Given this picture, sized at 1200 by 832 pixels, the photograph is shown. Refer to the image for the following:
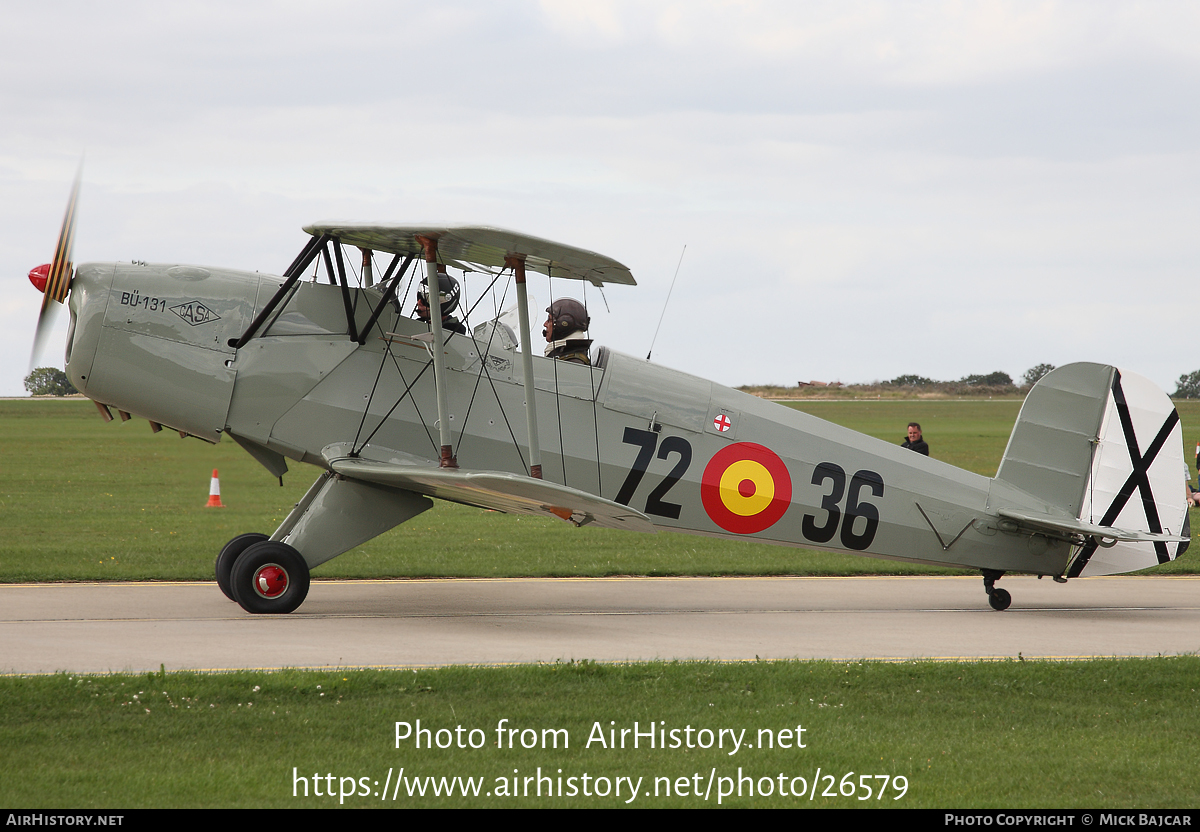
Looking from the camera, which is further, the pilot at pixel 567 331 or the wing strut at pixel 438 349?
the pilot at pixel 567 331

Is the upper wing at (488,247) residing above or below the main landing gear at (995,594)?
above

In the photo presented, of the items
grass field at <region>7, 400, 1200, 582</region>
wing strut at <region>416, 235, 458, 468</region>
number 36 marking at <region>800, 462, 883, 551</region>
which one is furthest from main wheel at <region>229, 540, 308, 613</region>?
number 36 marking at <region>800, 462, 883, 551</region>

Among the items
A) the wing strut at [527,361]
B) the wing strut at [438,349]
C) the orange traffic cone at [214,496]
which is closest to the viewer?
the wing strut at [438,349]

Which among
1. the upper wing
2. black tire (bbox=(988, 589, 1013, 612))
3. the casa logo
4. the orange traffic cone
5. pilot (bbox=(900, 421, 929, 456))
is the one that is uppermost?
the upper wing

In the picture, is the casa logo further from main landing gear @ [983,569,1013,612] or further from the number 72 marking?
main landing gear @ [983,569,1013,612]

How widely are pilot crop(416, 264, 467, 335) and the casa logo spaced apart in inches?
70.1

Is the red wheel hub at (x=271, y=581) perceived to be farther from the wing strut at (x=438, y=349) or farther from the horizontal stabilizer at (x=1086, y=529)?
the horizontal stabilizer at (x=1086, y=529)

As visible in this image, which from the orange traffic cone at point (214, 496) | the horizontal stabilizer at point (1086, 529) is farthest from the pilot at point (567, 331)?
the orange traffic cone at point (214, 496)

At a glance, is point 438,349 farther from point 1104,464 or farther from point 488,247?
point 1104,464

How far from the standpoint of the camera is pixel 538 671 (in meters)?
6.90

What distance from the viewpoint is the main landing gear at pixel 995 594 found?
10344 mm

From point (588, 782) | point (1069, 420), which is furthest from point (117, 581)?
point (1069, 420)

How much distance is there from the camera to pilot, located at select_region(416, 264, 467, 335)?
9852 millimetres

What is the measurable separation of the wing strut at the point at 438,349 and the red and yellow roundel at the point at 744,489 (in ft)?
8.02
